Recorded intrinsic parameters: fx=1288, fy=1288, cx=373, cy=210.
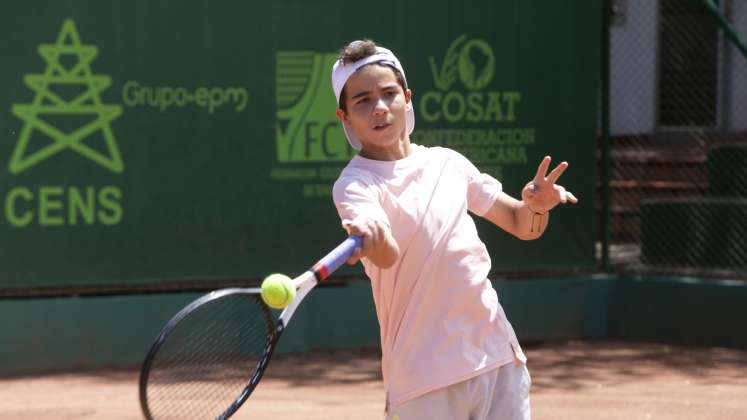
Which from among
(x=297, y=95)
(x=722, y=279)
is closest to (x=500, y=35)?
(x=297, y=95)

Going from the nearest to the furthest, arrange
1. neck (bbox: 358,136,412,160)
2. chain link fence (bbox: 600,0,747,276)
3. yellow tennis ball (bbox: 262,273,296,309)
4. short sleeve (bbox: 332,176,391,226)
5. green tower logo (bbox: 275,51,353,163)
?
yellow tennis ball (bbox: 262,273,296,309) < short sleeve (bbox: 332,176,391,226) < neck (bbox: 358,136,412,160) < green tower logo (bbox: 275,51,353,163) < chain link fence (bbox: 600,0,747,276)

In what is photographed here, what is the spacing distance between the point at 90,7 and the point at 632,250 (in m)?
3.83

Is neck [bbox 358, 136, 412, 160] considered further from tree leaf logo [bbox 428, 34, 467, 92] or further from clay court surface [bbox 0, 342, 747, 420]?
tree leaf logo [bbox 428, 34, 467, 92]

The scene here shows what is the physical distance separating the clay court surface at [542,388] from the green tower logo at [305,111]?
1.24 meters

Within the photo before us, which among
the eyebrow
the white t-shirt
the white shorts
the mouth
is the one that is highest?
the eyebrow

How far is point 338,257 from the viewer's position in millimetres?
3031

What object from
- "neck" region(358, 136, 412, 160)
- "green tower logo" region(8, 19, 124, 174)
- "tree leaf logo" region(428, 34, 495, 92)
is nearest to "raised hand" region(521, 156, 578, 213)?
"neck" region(358, 136, 412, 160)

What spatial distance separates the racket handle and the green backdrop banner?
180 inches

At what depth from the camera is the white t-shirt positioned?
3.37 meters

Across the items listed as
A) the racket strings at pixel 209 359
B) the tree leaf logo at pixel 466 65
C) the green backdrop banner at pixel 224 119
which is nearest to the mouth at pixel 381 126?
the racket strings at pixel 209 359

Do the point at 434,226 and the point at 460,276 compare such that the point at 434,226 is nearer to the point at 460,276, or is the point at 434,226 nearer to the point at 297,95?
the point at 460,276

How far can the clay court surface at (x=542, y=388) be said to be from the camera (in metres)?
6.14

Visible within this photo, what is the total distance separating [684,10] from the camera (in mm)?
12625

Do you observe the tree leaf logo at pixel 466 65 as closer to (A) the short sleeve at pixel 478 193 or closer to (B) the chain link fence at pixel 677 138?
(B) the chain link fence at pixel 677 138
